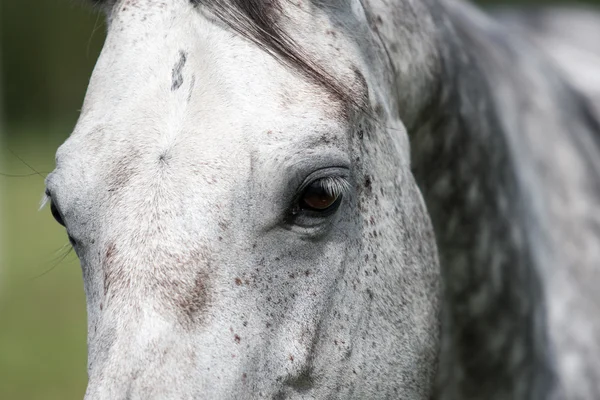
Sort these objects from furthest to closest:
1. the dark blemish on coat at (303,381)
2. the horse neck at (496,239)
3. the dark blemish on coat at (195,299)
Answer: the horse neck at (496,239) → the dark blemish on coat at (303,381) → the dark blemish on coat at (195,299)

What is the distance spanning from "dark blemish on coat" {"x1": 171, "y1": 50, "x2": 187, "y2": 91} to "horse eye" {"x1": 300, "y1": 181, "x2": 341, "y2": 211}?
1.01 ft

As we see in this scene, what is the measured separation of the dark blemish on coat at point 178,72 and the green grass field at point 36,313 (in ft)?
6.24

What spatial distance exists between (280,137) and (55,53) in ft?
43.6

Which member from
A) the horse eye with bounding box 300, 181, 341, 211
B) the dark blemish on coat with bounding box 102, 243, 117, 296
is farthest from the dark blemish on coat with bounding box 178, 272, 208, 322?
the horse eye with bounding box 300, 181, 341, 211

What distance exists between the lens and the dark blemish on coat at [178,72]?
1.52 m

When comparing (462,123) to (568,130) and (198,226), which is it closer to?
(568,130)

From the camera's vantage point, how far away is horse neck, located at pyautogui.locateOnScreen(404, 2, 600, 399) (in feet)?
7.07

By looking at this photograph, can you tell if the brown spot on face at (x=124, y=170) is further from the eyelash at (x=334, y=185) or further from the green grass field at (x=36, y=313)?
the green grass field at (x=36, y=313)

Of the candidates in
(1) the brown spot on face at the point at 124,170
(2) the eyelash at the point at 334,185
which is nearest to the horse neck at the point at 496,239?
(2) the eyelash at the point at 334,185

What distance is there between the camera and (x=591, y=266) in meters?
2.46

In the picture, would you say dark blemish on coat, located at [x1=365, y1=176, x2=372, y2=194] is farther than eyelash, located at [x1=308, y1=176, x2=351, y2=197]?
Yes

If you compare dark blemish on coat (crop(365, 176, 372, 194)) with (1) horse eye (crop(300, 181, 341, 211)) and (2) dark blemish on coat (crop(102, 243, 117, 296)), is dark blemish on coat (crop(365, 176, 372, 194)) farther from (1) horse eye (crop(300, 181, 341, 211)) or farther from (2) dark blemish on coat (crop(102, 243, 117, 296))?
(2) dark blemish on coat (crop(102, 243, 117, 296))

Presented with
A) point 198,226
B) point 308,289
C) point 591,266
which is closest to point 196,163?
point 198,226

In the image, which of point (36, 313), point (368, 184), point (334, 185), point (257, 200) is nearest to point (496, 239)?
point (368, 184)
